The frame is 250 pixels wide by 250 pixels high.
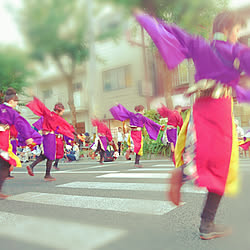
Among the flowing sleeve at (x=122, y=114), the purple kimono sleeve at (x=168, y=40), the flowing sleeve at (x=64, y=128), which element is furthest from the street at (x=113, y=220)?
the flowing sleeve at (x=122, y=114)

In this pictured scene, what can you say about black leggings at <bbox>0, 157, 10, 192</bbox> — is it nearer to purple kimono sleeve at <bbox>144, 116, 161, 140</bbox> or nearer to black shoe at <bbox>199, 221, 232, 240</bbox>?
black shoe at <bbox>199, 221, 232, 240</bbox>

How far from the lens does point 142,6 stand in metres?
1.51

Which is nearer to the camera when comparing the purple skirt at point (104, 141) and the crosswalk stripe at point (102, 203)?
the crosswalk stripe at point (102, 203)

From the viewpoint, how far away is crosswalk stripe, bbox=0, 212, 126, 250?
2.23m

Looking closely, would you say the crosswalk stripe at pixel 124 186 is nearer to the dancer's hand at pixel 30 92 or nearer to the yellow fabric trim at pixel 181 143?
the yellow fabric trim at pixel 181 143

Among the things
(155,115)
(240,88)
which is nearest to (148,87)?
(240,88)

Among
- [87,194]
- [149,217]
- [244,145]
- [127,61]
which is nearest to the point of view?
[127,61]

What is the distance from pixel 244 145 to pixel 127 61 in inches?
68.9

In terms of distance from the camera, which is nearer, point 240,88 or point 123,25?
point 123,25

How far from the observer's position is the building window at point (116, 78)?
1931 millimetres

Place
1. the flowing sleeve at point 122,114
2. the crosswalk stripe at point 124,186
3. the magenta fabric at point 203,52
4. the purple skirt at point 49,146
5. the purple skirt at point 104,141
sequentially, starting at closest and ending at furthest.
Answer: the magenta fabric at point 203,52
the crosswalk stripe at point 124,186
the purple skirt at point 49,146
the flowing sleeve at point 122,114
the purple skirt at point 104,141

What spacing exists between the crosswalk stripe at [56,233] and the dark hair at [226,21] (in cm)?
164

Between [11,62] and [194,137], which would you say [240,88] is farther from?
[11,62]

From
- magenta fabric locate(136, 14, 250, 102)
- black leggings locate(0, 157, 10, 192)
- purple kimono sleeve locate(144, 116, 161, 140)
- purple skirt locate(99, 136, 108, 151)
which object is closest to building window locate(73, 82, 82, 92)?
magenta fabric locate(136, 14, 250, 102)
